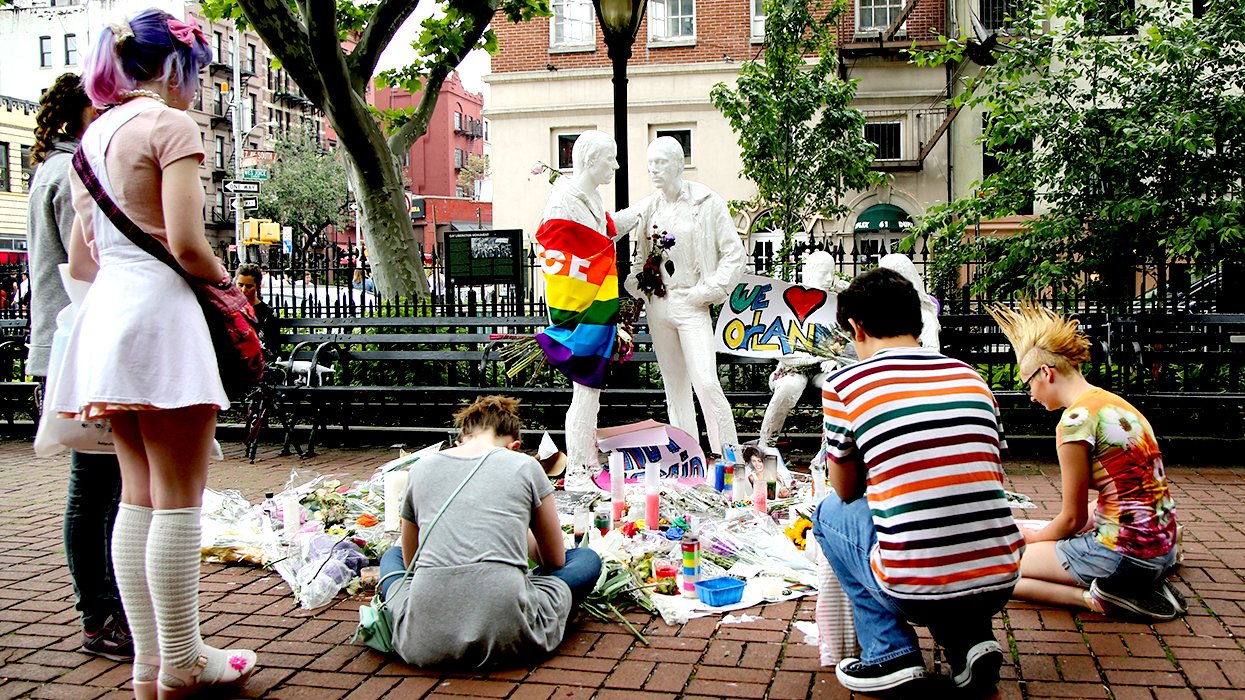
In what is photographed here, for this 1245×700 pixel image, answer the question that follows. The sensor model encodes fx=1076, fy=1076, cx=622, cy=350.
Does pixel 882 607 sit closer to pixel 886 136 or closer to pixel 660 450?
pixel 660 450

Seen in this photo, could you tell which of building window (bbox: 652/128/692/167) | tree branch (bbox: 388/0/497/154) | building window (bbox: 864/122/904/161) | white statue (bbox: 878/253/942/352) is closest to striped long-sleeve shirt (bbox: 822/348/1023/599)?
white statue (bbox: 878/253/942/352)

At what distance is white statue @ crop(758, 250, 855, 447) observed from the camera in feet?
24.6

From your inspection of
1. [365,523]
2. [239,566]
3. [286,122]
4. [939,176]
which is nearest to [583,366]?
[365,523]

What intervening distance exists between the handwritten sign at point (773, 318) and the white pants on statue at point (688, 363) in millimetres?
1050

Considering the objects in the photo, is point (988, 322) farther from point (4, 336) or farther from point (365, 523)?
→ point (4, 336)

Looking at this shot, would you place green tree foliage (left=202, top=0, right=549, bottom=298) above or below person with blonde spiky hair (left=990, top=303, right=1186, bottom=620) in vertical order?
above

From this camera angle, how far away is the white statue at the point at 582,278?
6555 mm

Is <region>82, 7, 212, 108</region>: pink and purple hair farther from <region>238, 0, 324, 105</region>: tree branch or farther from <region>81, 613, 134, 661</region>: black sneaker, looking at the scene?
<region>238, 0, 324, 105</region>: tree branch

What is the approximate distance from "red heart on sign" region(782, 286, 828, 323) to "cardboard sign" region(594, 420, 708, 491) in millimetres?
1744

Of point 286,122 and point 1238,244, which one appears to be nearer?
point 1238,244

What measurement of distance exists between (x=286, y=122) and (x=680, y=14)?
38.7 meters

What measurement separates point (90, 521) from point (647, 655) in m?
2.04

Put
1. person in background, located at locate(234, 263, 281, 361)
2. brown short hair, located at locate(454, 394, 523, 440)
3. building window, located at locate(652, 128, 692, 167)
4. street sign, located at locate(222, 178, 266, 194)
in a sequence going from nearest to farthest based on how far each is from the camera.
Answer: brown short hair, located at locate(454, 394, 523, 440) → person in background, located at locate(234, 263, 281, 361) → street sign, located at locate(222, 178, 266, 194) → building window, located at locate(652, 128, 692, 167)

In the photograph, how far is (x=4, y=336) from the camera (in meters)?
10.6
